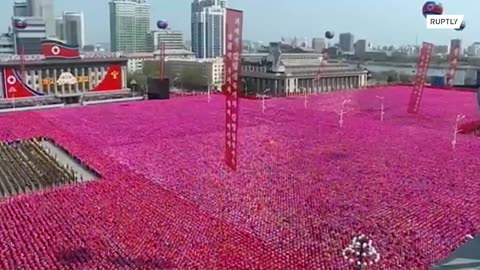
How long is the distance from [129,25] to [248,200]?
72.8 m

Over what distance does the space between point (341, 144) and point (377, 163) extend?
2.53 meters

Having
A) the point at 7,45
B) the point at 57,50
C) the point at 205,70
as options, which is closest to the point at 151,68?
the point at 205,70

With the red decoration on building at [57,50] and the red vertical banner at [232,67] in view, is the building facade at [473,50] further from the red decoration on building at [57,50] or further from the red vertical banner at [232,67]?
the red vertical banner at [232,67]

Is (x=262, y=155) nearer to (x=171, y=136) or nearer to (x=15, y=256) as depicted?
(x=171, y=136)

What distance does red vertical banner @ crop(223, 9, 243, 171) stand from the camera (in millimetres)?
8672

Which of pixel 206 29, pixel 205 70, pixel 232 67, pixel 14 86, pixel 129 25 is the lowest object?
pixel 14 86

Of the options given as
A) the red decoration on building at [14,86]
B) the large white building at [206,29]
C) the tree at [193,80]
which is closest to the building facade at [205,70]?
the tree at [193,80]

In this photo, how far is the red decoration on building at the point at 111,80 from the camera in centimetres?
3559

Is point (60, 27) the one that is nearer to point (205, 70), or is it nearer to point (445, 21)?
point (205, 70)

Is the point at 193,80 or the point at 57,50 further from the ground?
the point at 57,50

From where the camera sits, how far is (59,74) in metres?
35.5

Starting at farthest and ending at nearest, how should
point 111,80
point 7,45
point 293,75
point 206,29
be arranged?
point 206,29, point 7,45, point 293,75, point 111,80

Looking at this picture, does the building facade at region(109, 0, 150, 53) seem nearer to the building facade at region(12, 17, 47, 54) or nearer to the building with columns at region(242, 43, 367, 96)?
the building facade at region(12, 17, 47, 54)

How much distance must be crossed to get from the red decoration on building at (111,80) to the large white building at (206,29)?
588 inches
